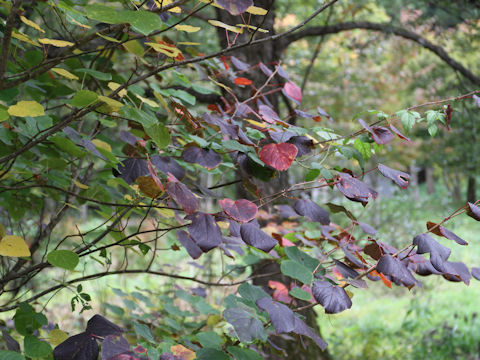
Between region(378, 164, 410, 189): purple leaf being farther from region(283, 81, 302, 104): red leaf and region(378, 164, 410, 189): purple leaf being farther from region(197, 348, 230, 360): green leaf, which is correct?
region(197, 348, 230, 360): green leaf

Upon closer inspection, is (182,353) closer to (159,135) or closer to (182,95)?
(159,135)

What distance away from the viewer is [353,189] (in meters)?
0.88

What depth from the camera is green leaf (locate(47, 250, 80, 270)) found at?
31.0 inches

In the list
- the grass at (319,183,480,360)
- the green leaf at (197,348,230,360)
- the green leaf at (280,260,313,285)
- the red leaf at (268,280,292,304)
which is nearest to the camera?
the green leaf at (197,348,230,360)

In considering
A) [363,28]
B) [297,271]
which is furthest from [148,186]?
[363,28]

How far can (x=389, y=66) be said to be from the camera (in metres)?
9.40

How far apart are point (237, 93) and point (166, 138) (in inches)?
61.6

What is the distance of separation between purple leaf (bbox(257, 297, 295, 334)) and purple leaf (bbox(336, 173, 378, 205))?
260mm

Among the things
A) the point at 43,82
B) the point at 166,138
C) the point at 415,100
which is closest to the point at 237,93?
the point at 43,82

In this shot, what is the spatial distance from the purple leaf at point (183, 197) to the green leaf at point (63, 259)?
0.22 meters

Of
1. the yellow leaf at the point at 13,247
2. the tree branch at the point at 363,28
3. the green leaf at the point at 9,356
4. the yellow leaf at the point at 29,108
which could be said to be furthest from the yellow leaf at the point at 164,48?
the tree branch at the point at 363,28

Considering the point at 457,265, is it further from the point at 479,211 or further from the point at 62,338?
the point at 62,338

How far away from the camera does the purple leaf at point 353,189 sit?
0.87 meters

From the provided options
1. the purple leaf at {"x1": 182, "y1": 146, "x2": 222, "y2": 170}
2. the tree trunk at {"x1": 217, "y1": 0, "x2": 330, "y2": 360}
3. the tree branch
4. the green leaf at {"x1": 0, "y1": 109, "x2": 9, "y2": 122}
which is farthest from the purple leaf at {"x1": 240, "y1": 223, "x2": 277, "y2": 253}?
the tree branch
